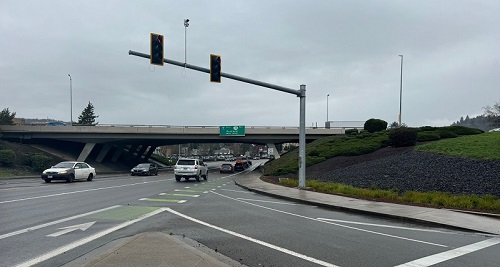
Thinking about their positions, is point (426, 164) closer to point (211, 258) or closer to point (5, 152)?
point (211, 258)

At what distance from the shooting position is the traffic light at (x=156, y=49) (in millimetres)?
17469

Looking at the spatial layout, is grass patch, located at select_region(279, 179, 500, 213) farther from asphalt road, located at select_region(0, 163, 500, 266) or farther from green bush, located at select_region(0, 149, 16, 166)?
green bush, located at select_region(0, 149, 16, 166)

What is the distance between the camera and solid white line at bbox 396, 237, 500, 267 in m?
6.99

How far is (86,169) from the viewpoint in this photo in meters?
30.5

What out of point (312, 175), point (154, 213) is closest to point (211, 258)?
point (154, 213)

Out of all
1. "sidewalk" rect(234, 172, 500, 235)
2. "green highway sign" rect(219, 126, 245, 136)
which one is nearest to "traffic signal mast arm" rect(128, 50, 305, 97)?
"sidewalk" rect(234, 172, 500, 235)

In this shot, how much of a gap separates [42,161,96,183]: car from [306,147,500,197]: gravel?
16.9 metres

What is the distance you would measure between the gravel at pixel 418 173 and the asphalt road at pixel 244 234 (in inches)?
266

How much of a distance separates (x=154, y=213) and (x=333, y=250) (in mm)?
6578

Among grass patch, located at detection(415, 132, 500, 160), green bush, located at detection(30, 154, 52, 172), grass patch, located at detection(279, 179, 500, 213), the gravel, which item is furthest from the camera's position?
green bush, located at detection(30, 154, 52, 172)

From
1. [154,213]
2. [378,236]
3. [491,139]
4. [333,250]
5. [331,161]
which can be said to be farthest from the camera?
[331,161]

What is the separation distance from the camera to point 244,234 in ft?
30.9

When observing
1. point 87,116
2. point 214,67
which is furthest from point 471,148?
point 87,116

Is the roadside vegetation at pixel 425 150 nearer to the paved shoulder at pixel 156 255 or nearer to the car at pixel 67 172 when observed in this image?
the paved shoulder at pixel 156 255
